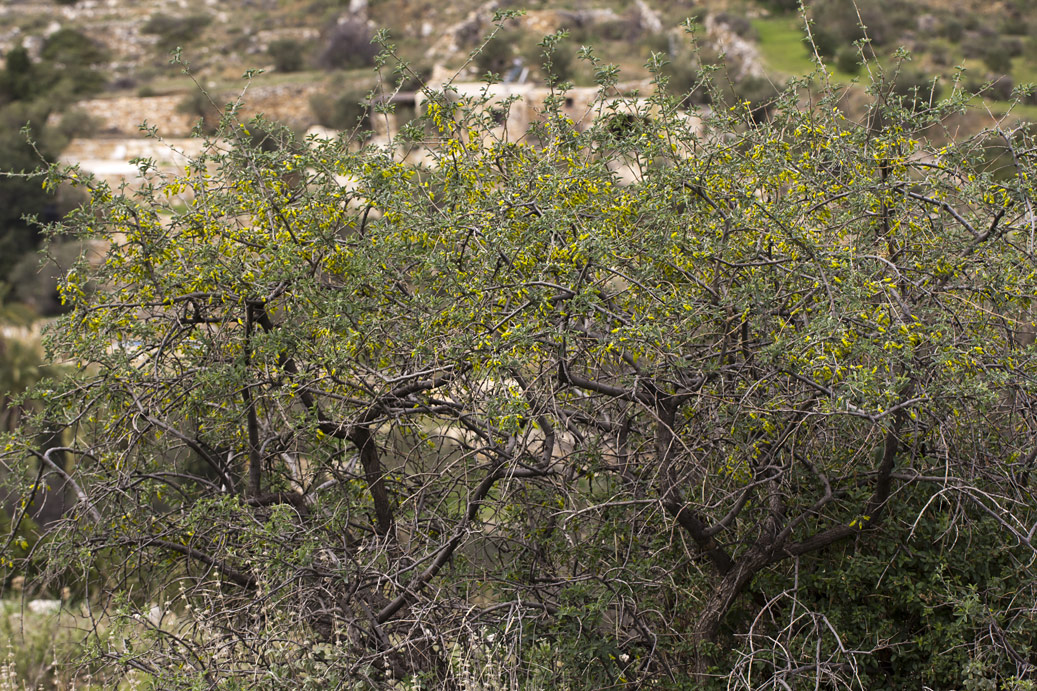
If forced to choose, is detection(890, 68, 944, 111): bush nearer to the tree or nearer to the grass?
the tree

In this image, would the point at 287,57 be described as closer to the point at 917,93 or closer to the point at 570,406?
the point at 917,93

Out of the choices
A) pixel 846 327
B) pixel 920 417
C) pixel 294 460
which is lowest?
pixel 294 460

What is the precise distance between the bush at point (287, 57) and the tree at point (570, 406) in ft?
122

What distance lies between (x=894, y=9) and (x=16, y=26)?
38806mm

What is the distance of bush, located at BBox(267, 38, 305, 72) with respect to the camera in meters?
39.1

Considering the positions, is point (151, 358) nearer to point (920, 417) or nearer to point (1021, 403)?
point (920, 417)

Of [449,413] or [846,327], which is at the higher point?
[846,327]

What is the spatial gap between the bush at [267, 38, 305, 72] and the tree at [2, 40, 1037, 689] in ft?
122

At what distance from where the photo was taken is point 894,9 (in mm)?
32594

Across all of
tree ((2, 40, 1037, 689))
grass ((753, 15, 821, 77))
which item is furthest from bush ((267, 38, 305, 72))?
tree ((2, 40, 1037, 689))

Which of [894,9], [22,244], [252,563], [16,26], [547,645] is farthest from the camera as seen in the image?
[16,26]

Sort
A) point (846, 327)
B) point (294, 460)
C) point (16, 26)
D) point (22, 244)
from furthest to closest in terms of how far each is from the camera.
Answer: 1. point (16, 26)
2. point (22, 244)
3. point (294, 460)
4. point (846, 327)

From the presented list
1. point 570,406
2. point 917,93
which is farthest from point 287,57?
point 570,406

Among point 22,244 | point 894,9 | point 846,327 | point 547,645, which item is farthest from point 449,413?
point 894,9
